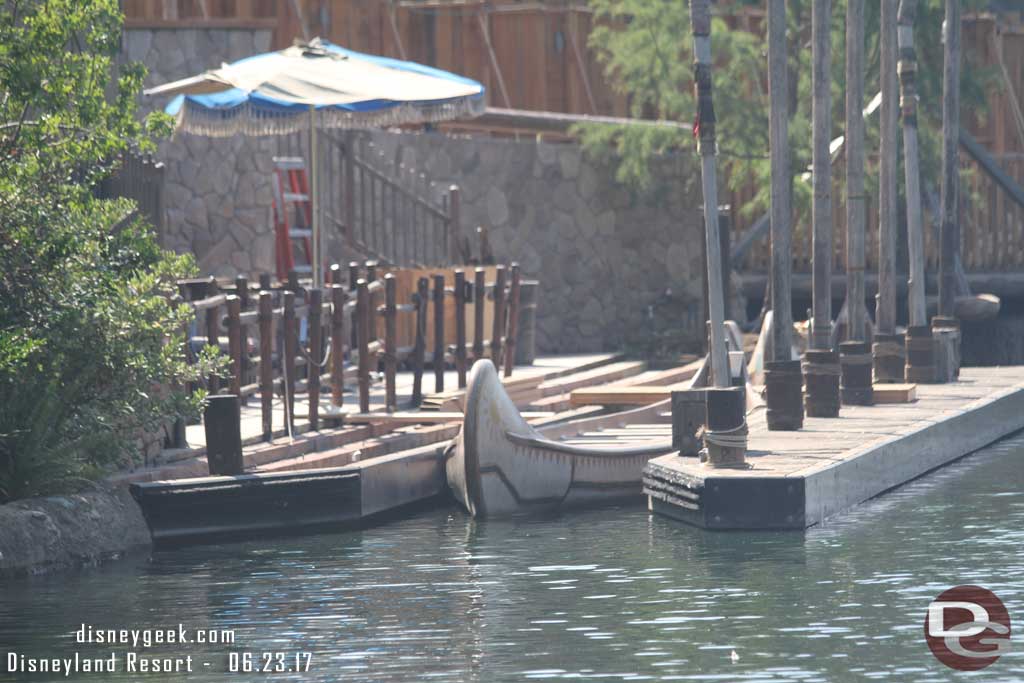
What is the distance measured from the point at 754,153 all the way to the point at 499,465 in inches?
546

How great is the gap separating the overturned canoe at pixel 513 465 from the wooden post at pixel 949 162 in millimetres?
9490

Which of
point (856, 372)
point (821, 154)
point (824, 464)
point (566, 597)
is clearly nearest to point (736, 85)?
point (856, 372)

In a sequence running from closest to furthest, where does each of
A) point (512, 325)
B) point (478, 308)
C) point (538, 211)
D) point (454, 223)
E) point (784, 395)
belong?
point (784, 395)
point (478, 308)
point (512, 325)
point (454, 223)
point (538, 211)

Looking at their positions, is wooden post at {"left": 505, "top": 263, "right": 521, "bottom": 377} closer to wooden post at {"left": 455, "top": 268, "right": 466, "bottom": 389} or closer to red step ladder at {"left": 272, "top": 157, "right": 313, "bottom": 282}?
wooden post at {"left": 455, "top": 268, "right": 466, "bottom": 389}

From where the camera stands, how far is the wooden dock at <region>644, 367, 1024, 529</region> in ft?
51.0

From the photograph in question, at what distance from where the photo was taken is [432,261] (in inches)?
1072

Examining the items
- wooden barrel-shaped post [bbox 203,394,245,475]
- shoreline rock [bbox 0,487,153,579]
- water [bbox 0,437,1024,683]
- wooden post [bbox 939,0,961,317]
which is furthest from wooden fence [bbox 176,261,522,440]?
wooden post [bbox 939,0,961,317]

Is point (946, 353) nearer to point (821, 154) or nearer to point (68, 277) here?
point (821, 154)

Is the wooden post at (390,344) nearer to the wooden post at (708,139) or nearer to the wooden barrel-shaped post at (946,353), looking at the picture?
the wooden post at (708,139)

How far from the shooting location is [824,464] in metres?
16.2

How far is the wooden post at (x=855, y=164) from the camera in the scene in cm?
2136

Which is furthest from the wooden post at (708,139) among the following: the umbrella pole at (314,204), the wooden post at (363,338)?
the umbrella pole at (314,204)

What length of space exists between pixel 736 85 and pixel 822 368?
36.3ft

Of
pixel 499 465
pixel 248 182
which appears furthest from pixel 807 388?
pixel 248 182
